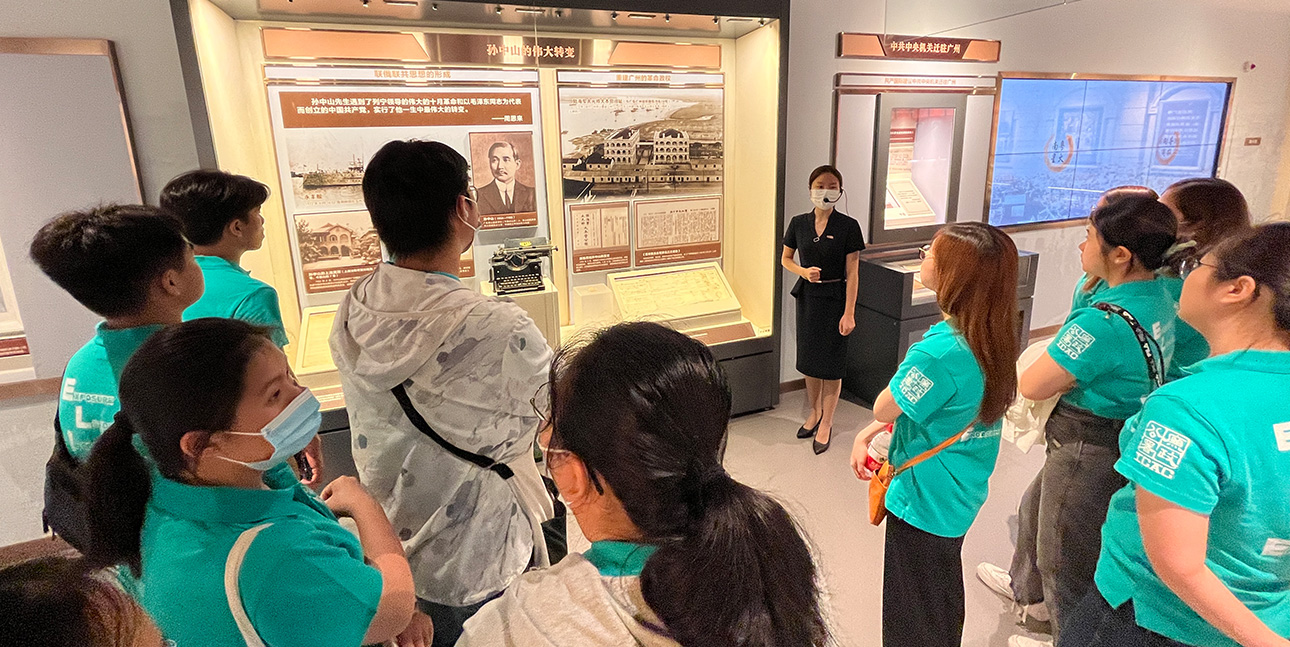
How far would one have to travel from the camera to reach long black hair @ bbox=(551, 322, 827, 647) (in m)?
0.68

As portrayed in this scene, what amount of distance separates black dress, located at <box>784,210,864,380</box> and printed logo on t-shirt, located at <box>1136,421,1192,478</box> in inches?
98.3

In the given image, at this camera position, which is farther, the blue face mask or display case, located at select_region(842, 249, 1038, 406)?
display case, located at select_region(842, 249, 1038, 406)

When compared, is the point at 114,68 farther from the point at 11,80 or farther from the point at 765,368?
the point at 765,368

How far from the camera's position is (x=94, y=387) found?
1442 mm

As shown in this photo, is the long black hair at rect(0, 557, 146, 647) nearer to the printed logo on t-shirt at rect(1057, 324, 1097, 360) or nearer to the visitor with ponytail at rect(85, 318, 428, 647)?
the visitor with ponytail at rect(85, 318, 428, 647)

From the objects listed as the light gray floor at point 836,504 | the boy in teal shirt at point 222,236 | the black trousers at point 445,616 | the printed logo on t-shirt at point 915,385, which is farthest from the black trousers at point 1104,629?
the boy in teal shirt at point 222,236

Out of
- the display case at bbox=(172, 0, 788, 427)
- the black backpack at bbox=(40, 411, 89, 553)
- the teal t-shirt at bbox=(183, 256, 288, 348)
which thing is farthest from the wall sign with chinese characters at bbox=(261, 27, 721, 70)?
the black backpack at bbox=(40, 411, 89, 553)

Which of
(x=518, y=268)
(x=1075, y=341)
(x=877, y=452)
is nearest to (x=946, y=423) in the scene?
(x=877, y=452)

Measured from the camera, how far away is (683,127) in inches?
149

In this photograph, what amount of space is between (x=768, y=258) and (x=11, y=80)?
3584 millimetres

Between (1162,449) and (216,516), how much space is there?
5.10 ft

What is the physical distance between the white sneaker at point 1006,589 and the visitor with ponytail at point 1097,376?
1.39 feet

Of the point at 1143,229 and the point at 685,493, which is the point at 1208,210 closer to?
the point at 1143,229

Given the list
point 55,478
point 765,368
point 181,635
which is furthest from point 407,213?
point 765,368
